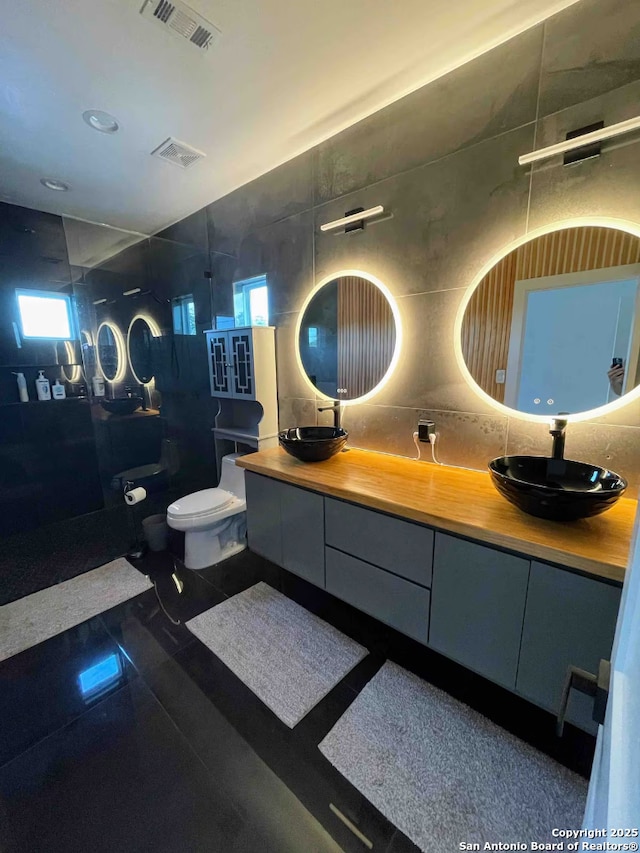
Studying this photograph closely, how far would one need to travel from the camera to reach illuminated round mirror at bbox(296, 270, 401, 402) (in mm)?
1958

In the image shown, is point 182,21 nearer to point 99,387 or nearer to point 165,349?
point 165,349

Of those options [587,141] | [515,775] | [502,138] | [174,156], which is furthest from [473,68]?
[515,775]

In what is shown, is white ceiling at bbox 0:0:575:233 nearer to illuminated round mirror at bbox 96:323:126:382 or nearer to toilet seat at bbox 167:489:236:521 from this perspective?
illuminated round mirror at bbox 96:323:126:382

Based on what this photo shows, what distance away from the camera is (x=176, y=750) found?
127cm

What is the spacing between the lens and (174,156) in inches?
84.4

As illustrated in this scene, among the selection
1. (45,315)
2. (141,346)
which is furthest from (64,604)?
(45,315)

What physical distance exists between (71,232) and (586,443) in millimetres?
4023

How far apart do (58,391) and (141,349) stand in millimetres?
802

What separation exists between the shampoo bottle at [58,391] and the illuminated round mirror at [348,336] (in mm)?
2294

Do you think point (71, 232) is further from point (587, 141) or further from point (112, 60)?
point (587, 141)

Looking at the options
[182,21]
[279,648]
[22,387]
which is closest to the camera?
[182,21]

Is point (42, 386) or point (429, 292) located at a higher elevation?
point (429, 292)

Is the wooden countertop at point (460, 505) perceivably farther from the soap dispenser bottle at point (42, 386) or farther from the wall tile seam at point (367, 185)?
the soap dispenser bottle at point (42, 386)

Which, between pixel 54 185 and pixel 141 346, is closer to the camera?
pixel 54 185
